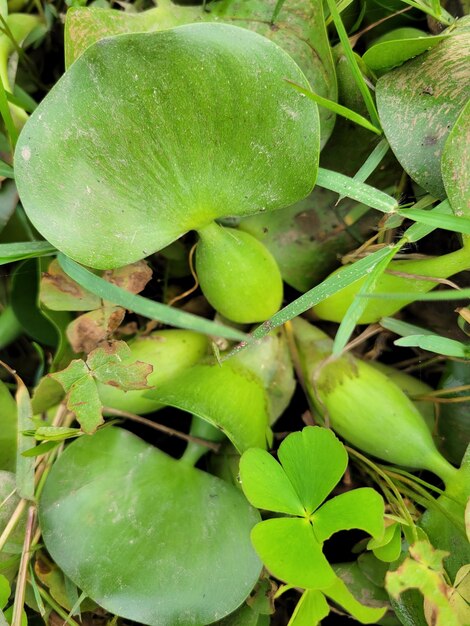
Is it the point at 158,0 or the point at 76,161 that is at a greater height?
the point at 158,0

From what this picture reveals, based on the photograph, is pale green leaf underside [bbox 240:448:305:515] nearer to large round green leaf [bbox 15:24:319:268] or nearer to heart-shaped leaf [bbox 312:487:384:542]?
heart-shaped leaf [bbox 312:487:384:542]

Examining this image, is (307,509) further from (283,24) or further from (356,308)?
(283,24)

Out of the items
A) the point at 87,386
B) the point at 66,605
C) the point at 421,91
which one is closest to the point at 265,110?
the point at 421,91

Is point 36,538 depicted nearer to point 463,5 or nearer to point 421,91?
point 421,91

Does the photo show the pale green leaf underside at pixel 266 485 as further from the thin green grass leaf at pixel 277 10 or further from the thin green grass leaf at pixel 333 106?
the thin green grass leaf at pixel 277 10

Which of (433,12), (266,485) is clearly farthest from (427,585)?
(433,12)

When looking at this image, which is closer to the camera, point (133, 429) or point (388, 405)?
point (388, 405)
